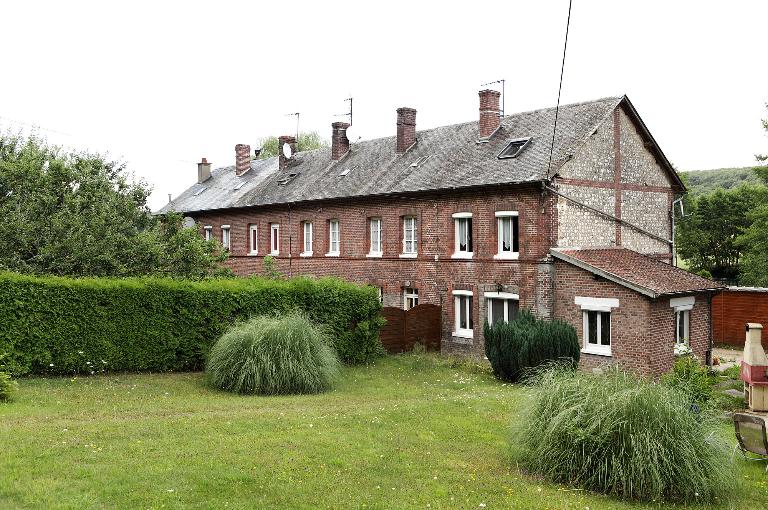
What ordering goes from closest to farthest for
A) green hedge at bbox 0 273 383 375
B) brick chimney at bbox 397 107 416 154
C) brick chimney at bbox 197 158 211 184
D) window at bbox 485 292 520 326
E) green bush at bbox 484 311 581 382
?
green hedge at bbox 0 273 383 375 < green bush at bbox 484 311 581 382 < window at bbox 485 292 520 326 < brick chimney at bbox 397 107 416 154 < brick chimney at bbox 197 158 211 184

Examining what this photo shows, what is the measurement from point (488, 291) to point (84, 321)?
41.5 feet

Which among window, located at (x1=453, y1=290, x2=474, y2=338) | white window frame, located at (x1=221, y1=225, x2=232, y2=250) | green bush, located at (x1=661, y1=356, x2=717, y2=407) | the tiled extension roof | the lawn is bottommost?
the lawn

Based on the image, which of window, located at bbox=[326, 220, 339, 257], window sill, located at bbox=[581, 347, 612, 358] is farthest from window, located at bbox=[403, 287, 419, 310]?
window sill, located at bbox=[581, 347, 612, 358]

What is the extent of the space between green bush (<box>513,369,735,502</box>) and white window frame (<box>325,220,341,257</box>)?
70.6 ft

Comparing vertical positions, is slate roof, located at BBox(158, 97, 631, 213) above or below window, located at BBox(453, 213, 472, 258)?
above

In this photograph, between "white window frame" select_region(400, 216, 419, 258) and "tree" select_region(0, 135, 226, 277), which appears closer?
"tree" select_region(0, 135, 226, 277)

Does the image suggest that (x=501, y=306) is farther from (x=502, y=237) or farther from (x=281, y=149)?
(x=281, y=149)

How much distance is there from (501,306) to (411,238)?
16.3 ft

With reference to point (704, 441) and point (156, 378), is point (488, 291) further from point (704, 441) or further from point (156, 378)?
point (704, 441)

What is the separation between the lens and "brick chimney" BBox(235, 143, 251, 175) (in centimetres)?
4191

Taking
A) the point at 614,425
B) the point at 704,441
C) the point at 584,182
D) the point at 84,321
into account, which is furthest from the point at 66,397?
the point at 584,182

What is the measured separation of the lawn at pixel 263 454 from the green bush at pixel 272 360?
83 cm

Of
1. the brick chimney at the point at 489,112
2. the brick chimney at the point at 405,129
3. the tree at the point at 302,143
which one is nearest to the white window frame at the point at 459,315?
the brick chimney at the point at 489,112

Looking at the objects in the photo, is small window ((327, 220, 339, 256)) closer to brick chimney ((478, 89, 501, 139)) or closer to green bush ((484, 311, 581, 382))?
brick chimney ((478, 89, 501, 139))
